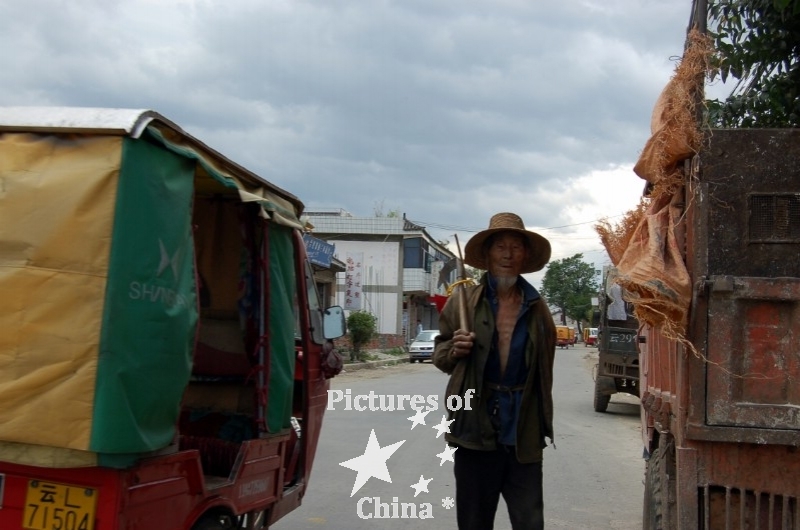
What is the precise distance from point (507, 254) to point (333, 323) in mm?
1533

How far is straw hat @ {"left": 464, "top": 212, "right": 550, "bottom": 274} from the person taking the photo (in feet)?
13.6

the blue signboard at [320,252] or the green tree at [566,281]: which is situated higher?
the green tree at [566,281]

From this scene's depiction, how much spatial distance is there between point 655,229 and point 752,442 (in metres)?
1.01

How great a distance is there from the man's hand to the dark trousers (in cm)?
47

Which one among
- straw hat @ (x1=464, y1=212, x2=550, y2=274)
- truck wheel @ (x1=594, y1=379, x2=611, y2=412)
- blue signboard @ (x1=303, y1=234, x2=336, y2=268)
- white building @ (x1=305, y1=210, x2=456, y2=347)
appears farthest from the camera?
white building @ (x1=305, y1=210, x2=456, y2=347)

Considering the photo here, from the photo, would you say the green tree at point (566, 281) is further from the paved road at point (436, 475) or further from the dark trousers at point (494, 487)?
the dark trousers at point (494, 487)

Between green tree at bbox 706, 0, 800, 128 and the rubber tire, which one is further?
green tree at bbox 706, 0, 800, 128

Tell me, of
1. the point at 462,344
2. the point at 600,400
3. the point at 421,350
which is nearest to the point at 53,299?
the point at 462,344

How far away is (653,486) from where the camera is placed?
470 cm

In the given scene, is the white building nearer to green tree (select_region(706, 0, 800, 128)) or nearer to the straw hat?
green tree (select_region(706, 0, 800, 128))

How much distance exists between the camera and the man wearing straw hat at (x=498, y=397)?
12.8 ft

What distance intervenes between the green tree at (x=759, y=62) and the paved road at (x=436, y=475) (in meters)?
3.55

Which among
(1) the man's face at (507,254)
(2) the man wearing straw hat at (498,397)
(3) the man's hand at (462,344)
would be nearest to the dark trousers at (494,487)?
(2) the man wearing straw hat at (498,397)

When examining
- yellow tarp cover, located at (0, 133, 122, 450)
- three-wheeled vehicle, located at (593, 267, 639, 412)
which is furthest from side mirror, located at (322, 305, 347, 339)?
three-wheeled vehicle, located at (593, 267, 639, 412)
